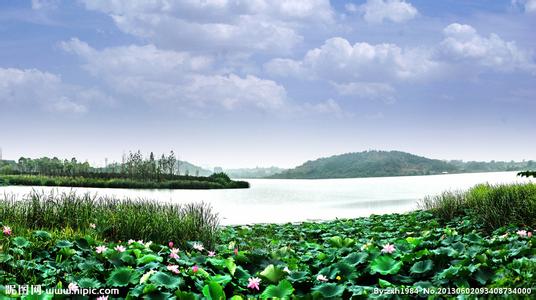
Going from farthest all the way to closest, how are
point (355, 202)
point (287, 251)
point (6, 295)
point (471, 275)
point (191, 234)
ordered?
1. point (355, 202)
2. point (191, 234)
3. point (287, 251)
4. point (471, 275)
5. point (6, 295)

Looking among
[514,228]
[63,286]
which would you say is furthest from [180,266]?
[514,228]

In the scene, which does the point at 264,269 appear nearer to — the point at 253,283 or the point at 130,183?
the point at 253,283

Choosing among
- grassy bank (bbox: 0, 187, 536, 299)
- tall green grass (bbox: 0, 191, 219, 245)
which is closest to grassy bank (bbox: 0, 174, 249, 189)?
tall green grass (bbox: 0, 191, 219, 245)

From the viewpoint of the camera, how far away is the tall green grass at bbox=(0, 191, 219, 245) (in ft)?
23.1

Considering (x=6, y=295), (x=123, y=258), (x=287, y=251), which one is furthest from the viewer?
(x=287, y=251)

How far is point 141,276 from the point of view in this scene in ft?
14.2

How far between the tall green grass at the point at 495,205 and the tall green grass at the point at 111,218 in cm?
555

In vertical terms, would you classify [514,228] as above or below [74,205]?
below

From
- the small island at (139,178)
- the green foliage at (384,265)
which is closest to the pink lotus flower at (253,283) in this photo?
the green foliage at (384,265)

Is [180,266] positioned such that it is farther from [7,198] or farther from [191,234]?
[7,198]

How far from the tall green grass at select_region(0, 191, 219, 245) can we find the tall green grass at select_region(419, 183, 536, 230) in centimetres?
555

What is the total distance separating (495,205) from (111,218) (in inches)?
298

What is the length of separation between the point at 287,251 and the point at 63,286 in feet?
9.12

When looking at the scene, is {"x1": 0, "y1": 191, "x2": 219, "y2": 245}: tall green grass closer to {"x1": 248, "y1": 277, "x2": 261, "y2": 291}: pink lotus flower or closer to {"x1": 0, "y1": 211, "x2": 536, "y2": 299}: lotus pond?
{"x1": 0, "y1": 211, "x2": 536, "y2": 299}: lotus pond
